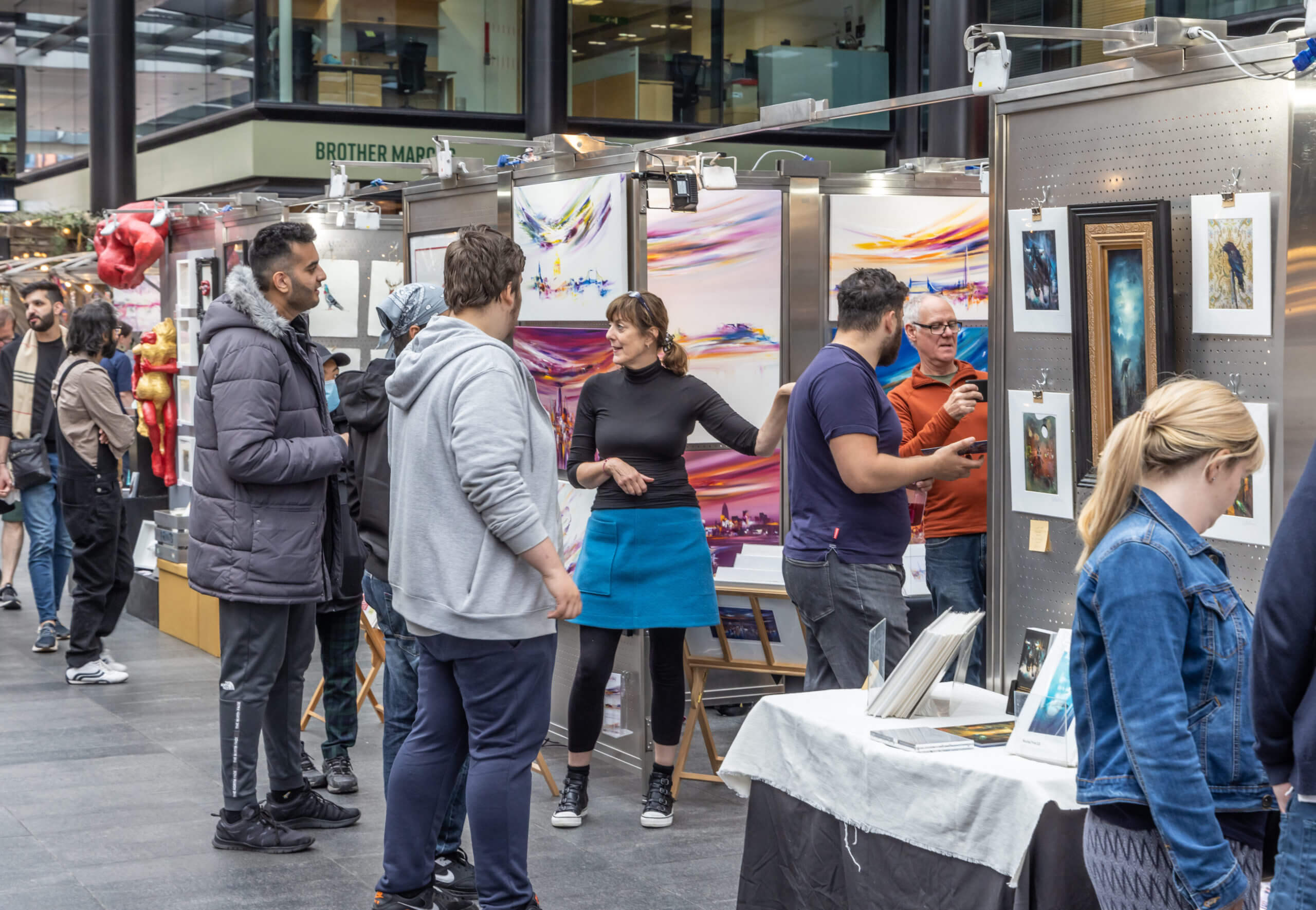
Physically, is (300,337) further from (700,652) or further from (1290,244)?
(1290,244)

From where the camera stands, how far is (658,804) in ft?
15.0

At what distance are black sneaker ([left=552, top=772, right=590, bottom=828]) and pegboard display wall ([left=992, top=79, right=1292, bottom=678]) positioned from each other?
1.58 m

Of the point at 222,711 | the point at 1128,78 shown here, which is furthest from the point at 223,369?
the point at 1128,78

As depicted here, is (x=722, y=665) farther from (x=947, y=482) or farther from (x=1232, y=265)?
(x=1232, y=265)

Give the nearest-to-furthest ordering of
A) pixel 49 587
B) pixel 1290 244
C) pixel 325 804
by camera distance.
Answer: pixel 1290 244
pixel 325 804
pixel 49 587

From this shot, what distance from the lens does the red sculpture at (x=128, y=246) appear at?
8.69 m

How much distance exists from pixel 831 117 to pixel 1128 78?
42.3 inches

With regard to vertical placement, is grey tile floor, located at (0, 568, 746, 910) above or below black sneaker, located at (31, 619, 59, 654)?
below

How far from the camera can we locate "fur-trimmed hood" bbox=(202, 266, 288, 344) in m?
4.14

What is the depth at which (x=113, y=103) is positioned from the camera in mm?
13602

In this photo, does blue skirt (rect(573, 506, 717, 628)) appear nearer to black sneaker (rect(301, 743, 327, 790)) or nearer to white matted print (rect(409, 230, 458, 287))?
black sneaker (rect(301, 743, 327, 790))

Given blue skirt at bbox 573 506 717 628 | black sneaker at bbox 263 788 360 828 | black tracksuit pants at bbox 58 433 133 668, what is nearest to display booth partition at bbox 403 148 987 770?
blue skirt at bbox 573 506 717 628

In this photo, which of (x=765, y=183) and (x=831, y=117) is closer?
(x=831, y=117)

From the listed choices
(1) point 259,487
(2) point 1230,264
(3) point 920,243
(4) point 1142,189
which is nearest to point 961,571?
(3) point 920,243
